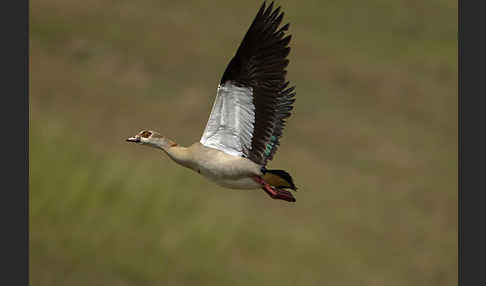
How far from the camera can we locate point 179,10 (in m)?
41.7

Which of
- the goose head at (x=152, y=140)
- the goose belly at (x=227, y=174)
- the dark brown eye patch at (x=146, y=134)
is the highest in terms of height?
the dark brown eye patch at (x=146, y=134)

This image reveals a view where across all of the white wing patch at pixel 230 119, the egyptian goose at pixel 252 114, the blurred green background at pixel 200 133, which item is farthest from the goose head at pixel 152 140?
the blurred green background at pixel 200 133

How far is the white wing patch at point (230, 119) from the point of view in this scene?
1109 cm

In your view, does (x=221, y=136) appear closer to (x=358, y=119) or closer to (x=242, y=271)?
(x=242, y=271)

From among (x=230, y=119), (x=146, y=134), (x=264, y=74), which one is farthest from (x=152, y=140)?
(x=264, y=74)

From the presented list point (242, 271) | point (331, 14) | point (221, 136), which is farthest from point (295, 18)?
point (221, 136)

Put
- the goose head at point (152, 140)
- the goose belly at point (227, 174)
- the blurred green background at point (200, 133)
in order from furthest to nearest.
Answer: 1. the blurred green background at point (200, 133)
2. the goose head at point (152, 140)
3. the goose belly at point (227, 174)

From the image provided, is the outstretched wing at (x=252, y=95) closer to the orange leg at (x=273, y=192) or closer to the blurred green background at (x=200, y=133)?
the orange leg at (x=273, y=192)

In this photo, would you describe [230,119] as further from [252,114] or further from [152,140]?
[152,140]

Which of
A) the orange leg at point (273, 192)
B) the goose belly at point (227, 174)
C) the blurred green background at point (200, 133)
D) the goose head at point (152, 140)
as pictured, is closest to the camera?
the goose belly at point (227, 174)

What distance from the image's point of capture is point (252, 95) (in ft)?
36.7

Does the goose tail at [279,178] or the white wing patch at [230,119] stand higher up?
the white wing patch at [230,119]

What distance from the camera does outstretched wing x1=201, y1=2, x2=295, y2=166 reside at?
36.3 feet

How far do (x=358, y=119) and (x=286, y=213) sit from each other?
28.9ft
